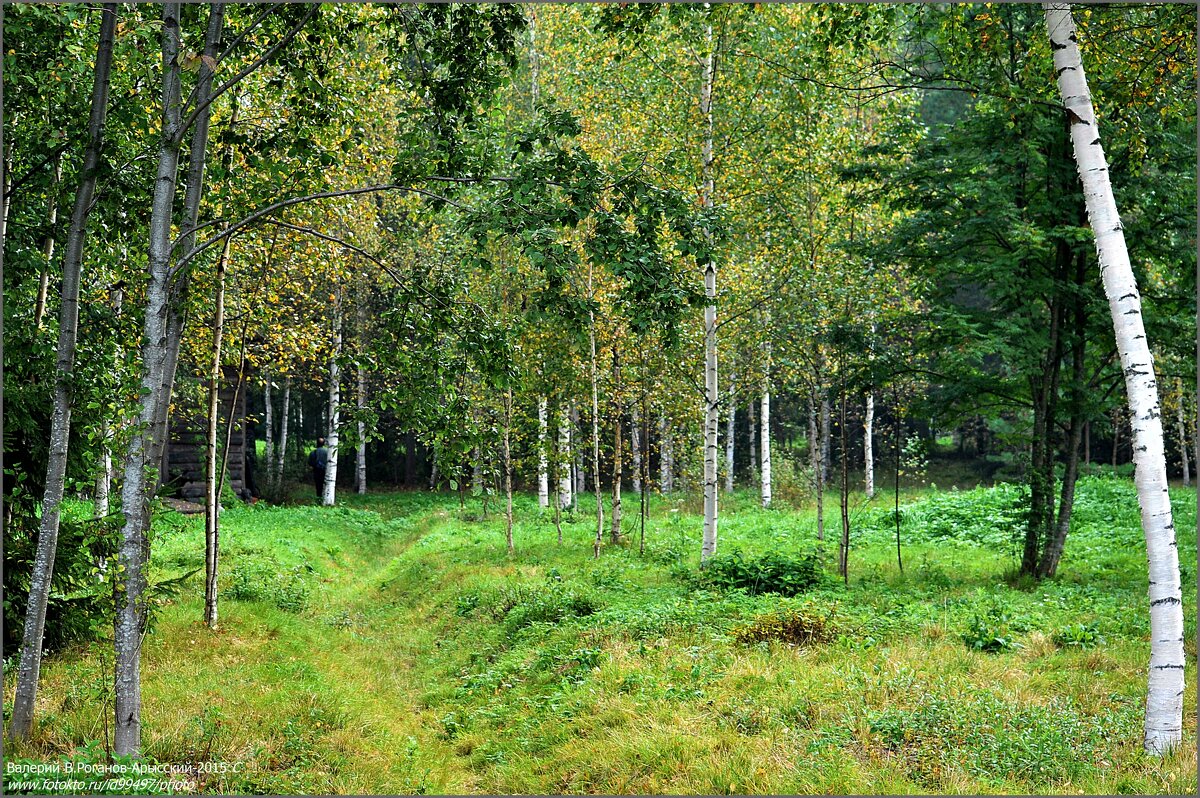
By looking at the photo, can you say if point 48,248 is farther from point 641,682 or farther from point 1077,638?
point 1077,638

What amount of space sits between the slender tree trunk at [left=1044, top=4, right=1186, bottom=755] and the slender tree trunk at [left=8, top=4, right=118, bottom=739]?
6.90 m

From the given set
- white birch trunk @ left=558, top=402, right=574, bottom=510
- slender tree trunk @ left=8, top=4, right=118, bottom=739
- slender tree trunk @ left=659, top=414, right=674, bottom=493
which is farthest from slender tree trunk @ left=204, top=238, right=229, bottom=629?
slender tree trunk @ left=659, top=414, right=674, bottom=493

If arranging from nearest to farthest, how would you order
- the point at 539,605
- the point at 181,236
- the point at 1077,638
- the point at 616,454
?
the point at 181,236, the point at 1077,638, the point at 539,605, the point at 616,454

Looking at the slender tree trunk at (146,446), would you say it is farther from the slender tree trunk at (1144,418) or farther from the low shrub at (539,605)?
the slender tree trunk at (1144,418)

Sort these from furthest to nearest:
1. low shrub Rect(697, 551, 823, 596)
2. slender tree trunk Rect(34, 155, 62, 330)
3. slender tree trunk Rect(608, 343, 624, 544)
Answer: slender tree trunk Rect(608, 343, 624, 544) < low shrub Rect(697, 551, 823, 596) < slender tree trunk Rect(34, 155, 62, 330)

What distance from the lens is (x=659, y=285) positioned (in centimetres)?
588

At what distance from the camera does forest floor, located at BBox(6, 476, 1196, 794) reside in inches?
217

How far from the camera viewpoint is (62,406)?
5.91 meters

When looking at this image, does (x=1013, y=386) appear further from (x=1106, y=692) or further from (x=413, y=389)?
(x=413, y=389)

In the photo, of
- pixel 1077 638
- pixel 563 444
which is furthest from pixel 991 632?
pixel 563 444

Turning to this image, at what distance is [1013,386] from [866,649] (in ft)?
20.6

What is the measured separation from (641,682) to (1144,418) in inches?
175

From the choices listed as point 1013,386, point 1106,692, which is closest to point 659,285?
point 1106,692

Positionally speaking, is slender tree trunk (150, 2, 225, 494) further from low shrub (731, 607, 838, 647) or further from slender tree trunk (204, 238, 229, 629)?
low shrub (731, 607, 838, 647)
